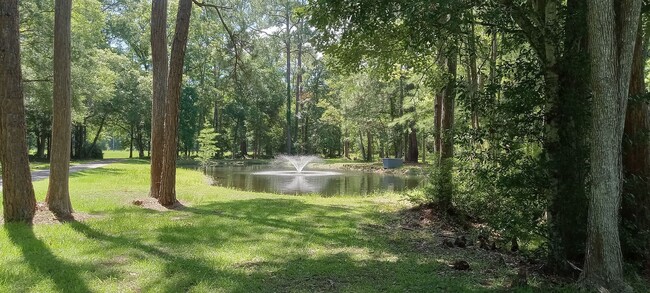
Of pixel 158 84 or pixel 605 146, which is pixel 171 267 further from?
pixel 158 84

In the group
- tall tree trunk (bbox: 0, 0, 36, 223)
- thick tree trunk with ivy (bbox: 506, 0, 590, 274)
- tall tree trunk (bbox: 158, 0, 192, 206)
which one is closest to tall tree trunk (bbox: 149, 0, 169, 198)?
tall tree trunk (bbox: 158, 0, 192, 206)

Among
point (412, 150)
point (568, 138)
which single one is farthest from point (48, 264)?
point (412, 150)

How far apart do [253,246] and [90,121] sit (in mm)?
34762

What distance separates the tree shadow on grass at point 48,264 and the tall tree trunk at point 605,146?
452 cm

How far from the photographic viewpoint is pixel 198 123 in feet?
137

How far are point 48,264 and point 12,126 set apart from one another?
9.83 feet

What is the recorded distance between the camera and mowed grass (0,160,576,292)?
417 cm

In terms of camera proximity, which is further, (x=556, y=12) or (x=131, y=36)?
(x=131, y=36)

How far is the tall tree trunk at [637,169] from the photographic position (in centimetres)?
473

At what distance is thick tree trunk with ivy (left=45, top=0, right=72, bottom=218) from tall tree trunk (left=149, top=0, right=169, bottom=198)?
8.35ft

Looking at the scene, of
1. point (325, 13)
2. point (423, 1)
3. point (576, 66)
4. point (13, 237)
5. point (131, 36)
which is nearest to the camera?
point (576, 66)

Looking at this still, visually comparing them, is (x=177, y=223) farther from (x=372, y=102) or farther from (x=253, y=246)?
(x=372, y=102)

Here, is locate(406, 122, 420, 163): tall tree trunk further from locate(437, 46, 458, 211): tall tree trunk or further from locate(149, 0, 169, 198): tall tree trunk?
locate(149, 0, 169, 198): tall tree trunk

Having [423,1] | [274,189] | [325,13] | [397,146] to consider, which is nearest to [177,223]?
[325,13]
